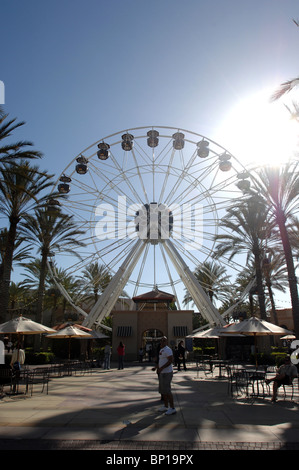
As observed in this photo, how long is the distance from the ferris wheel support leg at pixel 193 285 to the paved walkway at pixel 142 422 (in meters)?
13.1

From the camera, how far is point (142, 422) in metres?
6.50

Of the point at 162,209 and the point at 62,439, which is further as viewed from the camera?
the point at 162,209

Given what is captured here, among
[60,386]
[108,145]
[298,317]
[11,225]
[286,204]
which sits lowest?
[60,386]

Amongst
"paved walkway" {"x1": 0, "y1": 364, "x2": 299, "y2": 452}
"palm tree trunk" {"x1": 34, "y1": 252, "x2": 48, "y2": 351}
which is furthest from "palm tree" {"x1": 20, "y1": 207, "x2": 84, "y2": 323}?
"paved walkway" {"x1": 0, "y1": 364, "x2": 299, "y2": 452}

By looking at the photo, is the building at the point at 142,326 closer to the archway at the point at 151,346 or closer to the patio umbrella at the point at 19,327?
the archway at the point at 151,346

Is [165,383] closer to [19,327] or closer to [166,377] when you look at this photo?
[166,377]

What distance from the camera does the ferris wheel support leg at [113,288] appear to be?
23406 mm

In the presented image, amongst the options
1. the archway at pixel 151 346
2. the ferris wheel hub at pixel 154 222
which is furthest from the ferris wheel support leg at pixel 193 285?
the archway at pixel 151 346

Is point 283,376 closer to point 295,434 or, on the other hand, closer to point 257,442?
point 295,434

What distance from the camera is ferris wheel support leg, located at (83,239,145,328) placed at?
922 inches

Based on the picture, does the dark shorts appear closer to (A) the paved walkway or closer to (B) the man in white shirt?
(B) the man in white shirt
